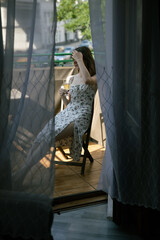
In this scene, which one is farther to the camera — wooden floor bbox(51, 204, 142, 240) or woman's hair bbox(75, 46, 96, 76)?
woman's hair bbox(75, 46, 96, 76)

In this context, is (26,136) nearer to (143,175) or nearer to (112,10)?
(143,175)

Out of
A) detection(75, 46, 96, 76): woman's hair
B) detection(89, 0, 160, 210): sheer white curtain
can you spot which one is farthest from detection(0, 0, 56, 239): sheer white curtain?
detection(75, 46, 96, 76): woman's hair

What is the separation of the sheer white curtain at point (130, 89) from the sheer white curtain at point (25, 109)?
332mm

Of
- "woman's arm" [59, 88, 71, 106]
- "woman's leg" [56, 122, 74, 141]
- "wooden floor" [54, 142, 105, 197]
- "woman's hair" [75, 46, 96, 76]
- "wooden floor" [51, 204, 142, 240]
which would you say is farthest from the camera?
"woman's arm" [59, 88, 71, 106]

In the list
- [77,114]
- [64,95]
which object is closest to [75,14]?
[64,95]

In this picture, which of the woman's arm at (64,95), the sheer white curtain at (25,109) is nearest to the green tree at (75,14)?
the woman's arm at (64,95)

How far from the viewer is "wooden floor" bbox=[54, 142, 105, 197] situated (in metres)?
2.49

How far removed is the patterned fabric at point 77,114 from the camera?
283cm

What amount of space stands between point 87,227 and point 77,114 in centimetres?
129

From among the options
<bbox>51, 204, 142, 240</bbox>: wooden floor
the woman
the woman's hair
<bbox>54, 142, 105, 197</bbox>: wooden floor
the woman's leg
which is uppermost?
the woman's hair

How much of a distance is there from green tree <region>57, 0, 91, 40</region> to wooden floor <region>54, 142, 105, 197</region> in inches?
322

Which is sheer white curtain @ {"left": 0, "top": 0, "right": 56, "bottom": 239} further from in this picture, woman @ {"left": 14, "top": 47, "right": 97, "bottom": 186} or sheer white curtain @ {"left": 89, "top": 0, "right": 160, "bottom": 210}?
woman @ {"left": 14, "top": 47, "right": 97, "bottom": 186}

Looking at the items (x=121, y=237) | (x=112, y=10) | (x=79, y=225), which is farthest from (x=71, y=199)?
(x=112, y=10)

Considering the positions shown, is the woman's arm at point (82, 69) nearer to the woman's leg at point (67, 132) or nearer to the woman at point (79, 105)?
the woman at point (79, 105)
